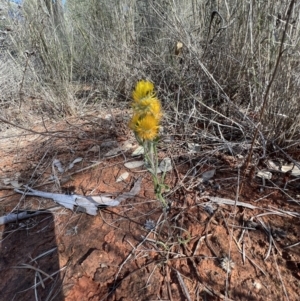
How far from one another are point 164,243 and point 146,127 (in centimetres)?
53

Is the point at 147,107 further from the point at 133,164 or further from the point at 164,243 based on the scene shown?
the point at 133,164

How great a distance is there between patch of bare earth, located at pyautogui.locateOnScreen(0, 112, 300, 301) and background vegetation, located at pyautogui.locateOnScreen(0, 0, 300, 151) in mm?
316

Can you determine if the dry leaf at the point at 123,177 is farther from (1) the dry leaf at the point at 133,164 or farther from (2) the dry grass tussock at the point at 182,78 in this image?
(2) the dry grass tussock at the point at 182,78

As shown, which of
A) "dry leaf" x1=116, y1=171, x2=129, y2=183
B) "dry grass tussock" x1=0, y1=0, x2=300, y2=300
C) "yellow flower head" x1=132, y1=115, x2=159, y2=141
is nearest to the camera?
"yellow flower head" x1=132, y1=115, x2=159, y2=141

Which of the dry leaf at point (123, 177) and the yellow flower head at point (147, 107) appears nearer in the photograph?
the yellow flower head at point (147, 107)

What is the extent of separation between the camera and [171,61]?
2045mm

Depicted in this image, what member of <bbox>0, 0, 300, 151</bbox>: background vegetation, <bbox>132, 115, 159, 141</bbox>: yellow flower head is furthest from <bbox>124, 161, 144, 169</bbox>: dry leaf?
<bbox>132, 115, 159, 141</bbox>: yellow flower head

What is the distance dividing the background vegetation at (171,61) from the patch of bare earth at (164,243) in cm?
32

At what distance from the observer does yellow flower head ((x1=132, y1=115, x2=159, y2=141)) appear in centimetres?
67

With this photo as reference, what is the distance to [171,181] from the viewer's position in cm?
127

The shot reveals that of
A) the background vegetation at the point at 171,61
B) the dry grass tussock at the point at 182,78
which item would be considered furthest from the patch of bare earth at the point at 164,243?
the background vegetation at the point at 171,61

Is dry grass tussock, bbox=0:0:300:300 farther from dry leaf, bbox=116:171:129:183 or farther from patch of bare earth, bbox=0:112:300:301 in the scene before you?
dry leaf, bbox=116:171:129:183

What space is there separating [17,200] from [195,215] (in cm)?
97

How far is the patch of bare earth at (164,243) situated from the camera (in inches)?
35.4
